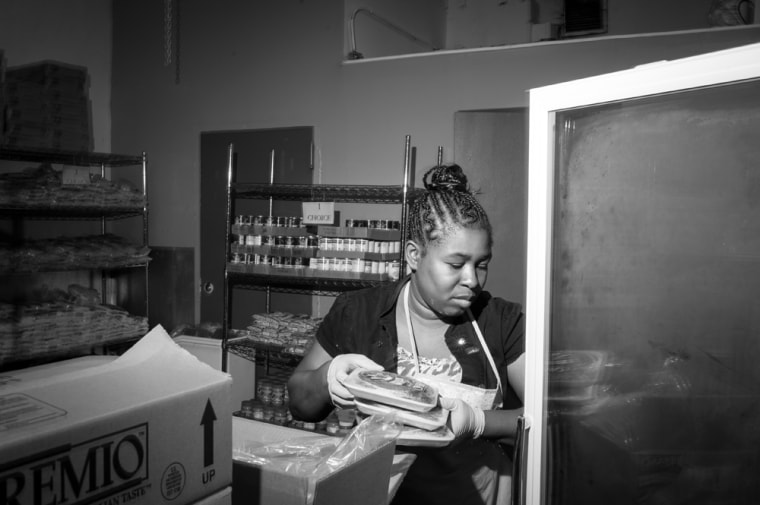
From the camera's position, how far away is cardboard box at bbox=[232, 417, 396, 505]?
0.98 m

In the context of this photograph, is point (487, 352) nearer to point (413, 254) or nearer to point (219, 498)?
point (413, 254)

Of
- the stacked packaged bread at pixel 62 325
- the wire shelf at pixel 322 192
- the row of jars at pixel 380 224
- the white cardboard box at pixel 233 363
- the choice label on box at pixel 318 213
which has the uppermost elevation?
the wire shelf at pixel 322 192

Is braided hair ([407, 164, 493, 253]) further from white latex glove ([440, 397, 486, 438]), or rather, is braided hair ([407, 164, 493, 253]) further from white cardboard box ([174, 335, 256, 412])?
white cardboard box ([174, 335, 256, 412])

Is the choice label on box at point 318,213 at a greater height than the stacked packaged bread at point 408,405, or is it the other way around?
the choice label on box at point 318,213

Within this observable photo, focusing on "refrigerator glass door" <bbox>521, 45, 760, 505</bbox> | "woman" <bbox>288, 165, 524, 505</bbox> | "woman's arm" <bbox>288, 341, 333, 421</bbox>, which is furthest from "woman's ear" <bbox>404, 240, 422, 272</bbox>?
"refrigerator glass door" <bbox>521, 45, 760, 505</bbox>

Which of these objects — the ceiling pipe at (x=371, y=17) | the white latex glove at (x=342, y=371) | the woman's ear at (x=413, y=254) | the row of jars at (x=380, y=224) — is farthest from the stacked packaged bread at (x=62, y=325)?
the woman's ear at (x=413, y=254)

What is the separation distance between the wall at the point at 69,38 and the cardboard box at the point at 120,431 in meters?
4.01

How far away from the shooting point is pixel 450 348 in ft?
5.73

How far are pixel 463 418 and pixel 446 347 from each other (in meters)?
0.26

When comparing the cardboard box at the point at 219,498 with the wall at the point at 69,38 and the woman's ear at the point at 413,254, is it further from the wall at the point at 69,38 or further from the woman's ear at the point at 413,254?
the wall at the point at 69,38

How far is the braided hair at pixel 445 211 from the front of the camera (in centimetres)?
171

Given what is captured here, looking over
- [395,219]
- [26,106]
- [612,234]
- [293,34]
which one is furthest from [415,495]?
[26,106]

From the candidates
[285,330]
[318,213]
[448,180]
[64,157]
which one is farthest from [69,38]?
[448,180]

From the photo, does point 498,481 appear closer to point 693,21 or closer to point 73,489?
point 73,489
